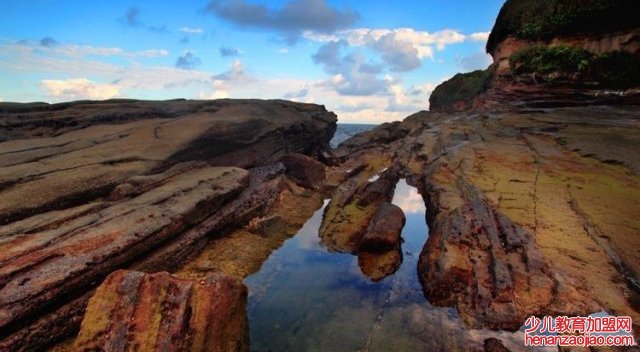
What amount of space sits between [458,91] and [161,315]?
47717 mm

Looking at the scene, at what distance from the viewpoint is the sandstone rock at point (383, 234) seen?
40.2 ft

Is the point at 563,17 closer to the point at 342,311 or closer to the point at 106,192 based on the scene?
the point at 342,311

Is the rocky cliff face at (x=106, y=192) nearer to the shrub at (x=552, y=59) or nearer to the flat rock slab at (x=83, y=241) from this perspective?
the flat rock slab at (x=83, y=241)

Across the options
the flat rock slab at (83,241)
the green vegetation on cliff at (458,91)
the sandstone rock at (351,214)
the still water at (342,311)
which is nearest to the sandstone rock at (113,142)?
the flat rock slab at (83,241)

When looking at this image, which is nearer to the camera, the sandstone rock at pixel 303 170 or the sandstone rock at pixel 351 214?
the sandstone rock at pixel 351 214

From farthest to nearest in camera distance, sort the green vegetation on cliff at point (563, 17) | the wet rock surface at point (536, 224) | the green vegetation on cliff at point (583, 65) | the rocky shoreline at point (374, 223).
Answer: the green vegetation on cliff at point (563, 17) → the green vegetation on cliff at point (583, 65) → the wet rock surface at point (536, 224) → the rocky shoreline at point (374, 223)

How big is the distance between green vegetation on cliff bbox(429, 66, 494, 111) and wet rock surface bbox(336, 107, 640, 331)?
22.0 m

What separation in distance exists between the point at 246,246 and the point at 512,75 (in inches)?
992

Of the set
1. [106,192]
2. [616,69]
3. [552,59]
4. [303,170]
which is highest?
[552,59]

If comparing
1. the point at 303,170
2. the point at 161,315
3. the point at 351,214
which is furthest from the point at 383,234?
the point at 303,170

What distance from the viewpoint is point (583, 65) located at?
76.6 feet

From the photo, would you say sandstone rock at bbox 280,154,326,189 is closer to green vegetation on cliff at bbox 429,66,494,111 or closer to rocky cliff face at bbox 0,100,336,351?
rocky cliff face at bbox 0,100,336,351

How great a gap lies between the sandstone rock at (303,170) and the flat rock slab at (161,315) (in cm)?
1550

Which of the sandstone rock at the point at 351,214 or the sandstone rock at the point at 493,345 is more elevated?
the sandstone rock at the point at 351,214
